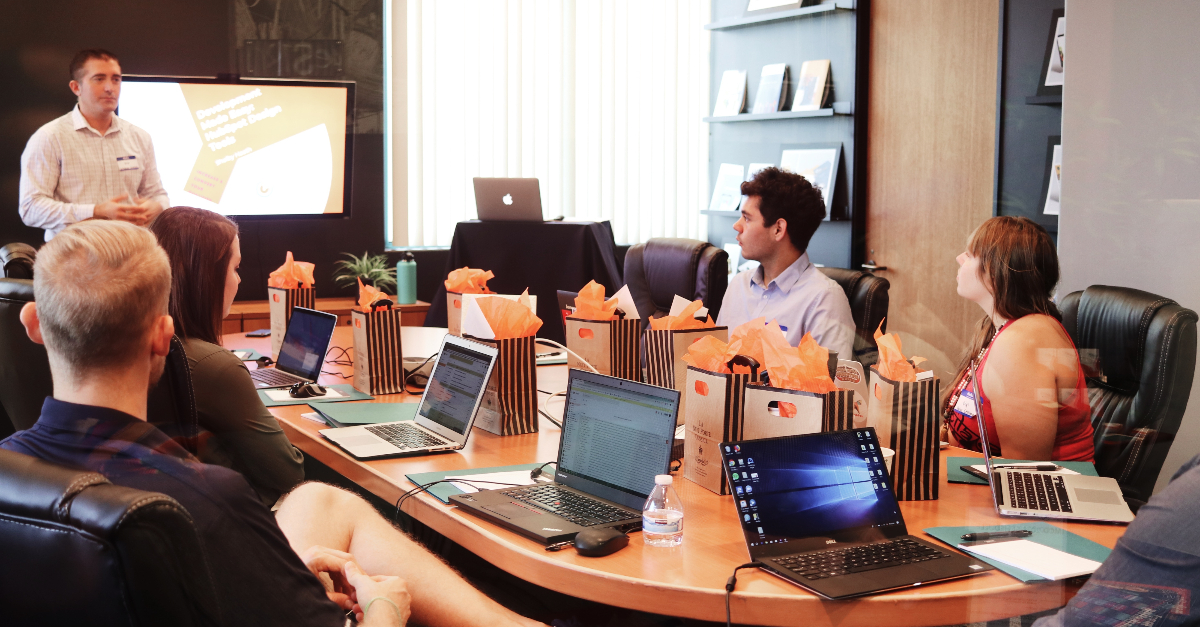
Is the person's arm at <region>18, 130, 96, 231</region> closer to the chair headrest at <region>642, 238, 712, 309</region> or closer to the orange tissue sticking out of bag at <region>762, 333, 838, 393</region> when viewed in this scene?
the chair headrest at <region>642, 238, 712, 309</region>

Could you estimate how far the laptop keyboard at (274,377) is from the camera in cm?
275

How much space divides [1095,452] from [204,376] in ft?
6.33

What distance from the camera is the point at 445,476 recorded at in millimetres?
1877

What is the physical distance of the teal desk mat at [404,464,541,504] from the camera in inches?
69.5

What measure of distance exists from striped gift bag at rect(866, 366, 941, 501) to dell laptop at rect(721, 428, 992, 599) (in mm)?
118

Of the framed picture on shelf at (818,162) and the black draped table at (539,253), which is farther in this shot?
the framed picture on shelf at (818,162)

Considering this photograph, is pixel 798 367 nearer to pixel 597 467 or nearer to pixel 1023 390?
pixel 597 467

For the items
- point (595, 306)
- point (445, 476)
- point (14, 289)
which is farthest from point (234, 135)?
point (445, 476)

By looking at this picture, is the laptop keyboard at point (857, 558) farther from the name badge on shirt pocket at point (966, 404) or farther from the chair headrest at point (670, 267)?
the chair headrest at point (670, 267)

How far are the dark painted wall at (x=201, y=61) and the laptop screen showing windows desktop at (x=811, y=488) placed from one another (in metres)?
2.76

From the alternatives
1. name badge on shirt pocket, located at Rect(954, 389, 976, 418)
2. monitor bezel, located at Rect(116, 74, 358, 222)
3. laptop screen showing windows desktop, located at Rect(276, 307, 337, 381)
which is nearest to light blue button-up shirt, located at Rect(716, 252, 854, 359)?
name badge on shirt pocket, located at Rect(954, 389, 976, 418)

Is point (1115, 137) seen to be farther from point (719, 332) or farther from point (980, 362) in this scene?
point (719, 332)

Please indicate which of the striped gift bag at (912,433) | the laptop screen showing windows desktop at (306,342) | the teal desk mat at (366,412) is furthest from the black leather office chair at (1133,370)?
the laptop screen showing windows desktop at (306,342)

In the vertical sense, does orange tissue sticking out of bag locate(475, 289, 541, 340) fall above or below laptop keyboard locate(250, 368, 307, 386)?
above
